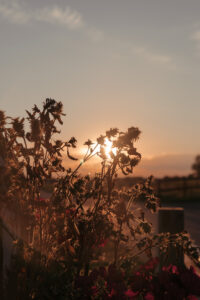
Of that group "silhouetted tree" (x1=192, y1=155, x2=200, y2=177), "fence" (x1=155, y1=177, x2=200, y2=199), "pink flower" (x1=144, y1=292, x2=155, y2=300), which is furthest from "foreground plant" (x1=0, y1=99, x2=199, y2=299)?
"silhouetted tree" (x1=192, y1=155, x2=200, y2=177)

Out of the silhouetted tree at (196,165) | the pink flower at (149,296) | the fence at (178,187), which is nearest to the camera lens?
the pink flower at (149,296)

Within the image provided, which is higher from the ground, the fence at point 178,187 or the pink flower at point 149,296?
the fence at point 178,187

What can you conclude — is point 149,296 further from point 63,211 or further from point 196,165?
point 196,165

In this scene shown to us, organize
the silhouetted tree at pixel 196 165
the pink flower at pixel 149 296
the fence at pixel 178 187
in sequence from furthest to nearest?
the silhouetted tree at pixel 196 165 → the fence at pixel 178 187 → the pink flower at pixel 149 296

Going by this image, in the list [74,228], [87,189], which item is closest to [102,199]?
[87,189]

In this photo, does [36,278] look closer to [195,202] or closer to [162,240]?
[162,240]

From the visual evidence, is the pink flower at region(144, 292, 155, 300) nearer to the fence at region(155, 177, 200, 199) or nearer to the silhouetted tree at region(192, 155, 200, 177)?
the fence at region(155, 177, 200, 199)

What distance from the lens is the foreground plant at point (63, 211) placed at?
3.25m

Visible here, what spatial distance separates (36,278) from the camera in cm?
340

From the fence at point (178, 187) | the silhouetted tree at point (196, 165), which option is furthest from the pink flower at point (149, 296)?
the silhouetted tree at point (196, 165)

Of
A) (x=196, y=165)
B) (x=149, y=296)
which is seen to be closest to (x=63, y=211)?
(x=149, y=296)

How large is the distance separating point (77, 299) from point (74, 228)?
2.11ft

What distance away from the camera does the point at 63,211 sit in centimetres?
369

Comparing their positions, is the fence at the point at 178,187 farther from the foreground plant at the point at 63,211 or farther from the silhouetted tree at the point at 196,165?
the silhouetted tree at the point at 196,165
